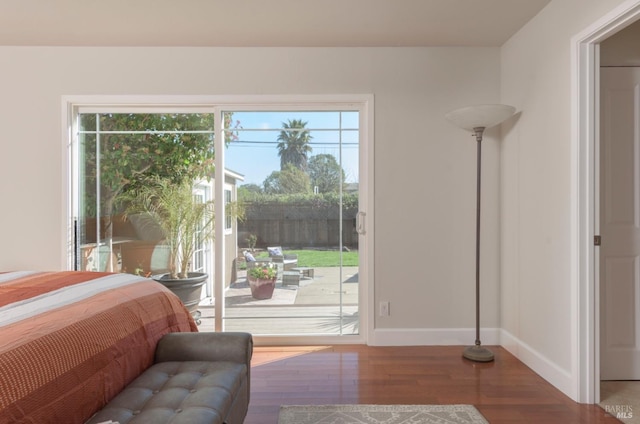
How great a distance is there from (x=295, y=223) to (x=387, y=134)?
1.07 metres

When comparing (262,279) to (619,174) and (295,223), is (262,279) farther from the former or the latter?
(619,174)

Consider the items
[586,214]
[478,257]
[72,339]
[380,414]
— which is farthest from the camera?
[478,257]

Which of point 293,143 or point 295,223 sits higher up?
point 293,143

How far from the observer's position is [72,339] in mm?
1389

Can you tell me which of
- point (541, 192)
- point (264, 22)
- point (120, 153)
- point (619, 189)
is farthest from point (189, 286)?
point (619, 189)

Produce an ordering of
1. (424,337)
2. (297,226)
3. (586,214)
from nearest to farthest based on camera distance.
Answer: (586,214) → (424,337) → (297,226)

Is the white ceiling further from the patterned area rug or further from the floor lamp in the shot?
the patterned area rug

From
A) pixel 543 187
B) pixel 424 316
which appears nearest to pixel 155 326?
pixel 424 316

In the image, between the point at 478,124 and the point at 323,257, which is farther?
the point at 323,257

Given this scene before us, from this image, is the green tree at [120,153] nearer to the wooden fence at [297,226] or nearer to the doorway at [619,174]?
the wooden fence at [297,226]

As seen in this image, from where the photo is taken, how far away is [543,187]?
2730 mm

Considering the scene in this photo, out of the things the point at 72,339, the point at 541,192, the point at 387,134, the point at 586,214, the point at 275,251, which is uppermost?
the point at 387,134

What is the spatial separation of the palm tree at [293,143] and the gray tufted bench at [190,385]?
1.80m

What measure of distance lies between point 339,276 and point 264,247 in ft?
2.27
